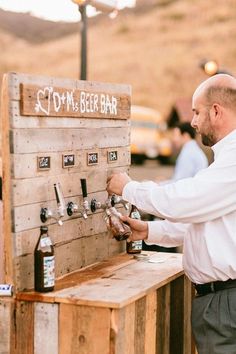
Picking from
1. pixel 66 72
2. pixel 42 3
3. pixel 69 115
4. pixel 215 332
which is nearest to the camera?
pixel 215 332

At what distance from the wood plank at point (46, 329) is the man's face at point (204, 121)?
1.27 m

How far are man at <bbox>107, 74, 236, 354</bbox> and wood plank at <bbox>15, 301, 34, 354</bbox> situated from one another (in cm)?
86

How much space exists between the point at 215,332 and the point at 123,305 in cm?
63

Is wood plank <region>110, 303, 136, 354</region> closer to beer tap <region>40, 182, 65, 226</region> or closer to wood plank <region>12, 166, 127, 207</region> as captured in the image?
beer tap <region>40, 182, 65, 226</region>

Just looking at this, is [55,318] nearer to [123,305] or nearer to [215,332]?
[123,305]

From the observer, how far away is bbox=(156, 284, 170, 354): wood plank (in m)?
4.74

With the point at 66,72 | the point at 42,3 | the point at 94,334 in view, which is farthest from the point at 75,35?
the point at 94,334

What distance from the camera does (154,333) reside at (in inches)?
184

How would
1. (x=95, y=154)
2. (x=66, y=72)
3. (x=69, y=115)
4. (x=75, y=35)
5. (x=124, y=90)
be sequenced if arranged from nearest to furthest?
(x=69, y=115), (x=95, y=154), (x=124, y=90), (x=66, y=72), (x=75, y=35)

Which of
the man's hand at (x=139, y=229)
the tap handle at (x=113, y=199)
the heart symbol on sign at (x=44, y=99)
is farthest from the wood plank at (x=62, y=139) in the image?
the man's hand at (x=139, y=229)

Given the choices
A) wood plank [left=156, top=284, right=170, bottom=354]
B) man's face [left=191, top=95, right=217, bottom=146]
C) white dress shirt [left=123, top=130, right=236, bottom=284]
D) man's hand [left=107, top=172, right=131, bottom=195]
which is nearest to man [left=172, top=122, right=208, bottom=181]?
wood plank [left=156, top=284, right=170, bottom=354]

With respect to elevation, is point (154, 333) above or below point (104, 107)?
below

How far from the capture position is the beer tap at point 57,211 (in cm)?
428

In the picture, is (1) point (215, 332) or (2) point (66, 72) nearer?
(1) point (215, 332)
